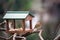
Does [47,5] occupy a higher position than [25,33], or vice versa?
[47,5]

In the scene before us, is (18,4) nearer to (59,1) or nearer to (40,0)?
(40,0)

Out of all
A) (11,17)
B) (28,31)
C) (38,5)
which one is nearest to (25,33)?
(28,31)

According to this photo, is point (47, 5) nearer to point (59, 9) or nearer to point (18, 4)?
point (59, 9)

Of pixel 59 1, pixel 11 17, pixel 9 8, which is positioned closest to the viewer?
pixel 11 17

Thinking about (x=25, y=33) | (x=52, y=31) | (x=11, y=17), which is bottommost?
(x=52, y=31)

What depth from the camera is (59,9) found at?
1.63m

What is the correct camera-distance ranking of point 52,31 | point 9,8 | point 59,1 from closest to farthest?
point 59,1 < point 52,31 < point 9,8

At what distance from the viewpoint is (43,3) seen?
1612 mm

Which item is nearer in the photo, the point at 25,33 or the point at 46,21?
the point at 25,33

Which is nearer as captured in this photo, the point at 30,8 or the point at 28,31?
the point at 28,31

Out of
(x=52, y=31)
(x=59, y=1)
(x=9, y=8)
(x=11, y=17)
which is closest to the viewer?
(x=11, y=17)

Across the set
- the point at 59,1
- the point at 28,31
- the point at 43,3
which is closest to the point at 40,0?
the point at 43,3

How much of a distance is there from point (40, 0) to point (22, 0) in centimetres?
20

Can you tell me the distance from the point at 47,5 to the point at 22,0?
267 mm
